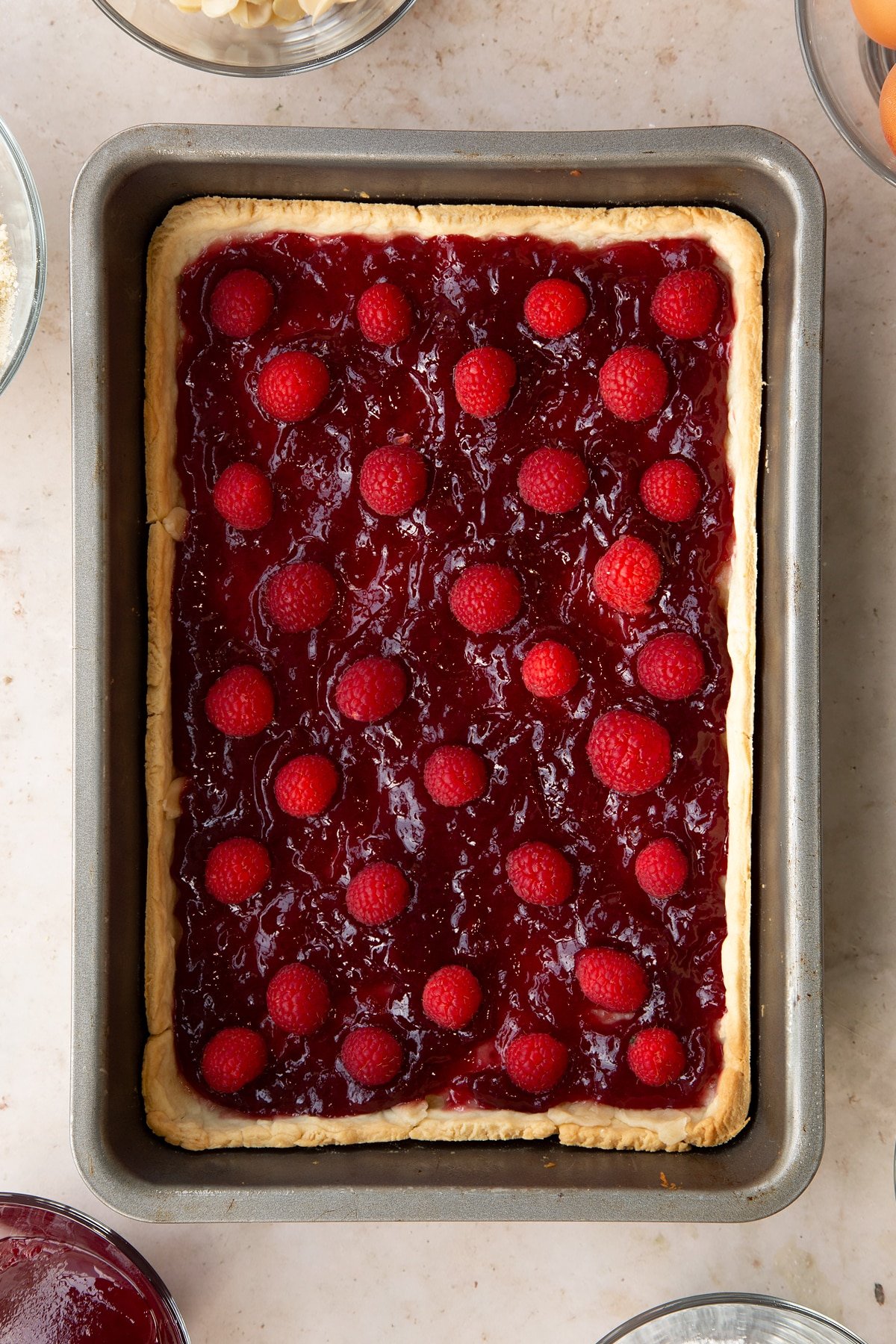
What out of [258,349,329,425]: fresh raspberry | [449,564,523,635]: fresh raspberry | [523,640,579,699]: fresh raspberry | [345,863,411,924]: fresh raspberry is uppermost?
[258,349,329,425]: fresh raspberry

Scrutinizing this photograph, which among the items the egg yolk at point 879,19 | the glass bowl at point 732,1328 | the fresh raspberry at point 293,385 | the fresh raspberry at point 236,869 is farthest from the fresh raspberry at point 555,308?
the glass bowl at point 732,1328

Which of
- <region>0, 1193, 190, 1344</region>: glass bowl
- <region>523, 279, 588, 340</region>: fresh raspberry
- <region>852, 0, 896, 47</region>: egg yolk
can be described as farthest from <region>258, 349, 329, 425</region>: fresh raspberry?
<region>0, 1193, 190, 1344</region>: glass bowl

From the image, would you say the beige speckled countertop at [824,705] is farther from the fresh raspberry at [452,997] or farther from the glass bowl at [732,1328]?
the fresh raspberry at [452,997]

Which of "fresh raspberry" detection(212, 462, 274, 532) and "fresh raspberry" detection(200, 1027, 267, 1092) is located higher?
"fresh raspberry" detection(212, 462, 274, 532)

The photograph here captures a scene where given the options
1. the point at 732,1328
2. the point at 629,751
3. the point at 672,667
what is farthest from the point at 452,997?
the point at 732,1328

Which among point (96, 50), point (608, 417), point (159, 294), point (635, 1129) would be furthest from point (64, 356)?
point (635, 1129)

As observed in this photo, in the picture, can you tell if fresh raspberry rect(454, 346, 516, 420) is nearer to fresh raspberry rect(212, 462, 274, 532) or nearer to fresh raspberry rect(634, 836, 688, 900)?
fresh raspberry rect(212, 462, 274, 532)
